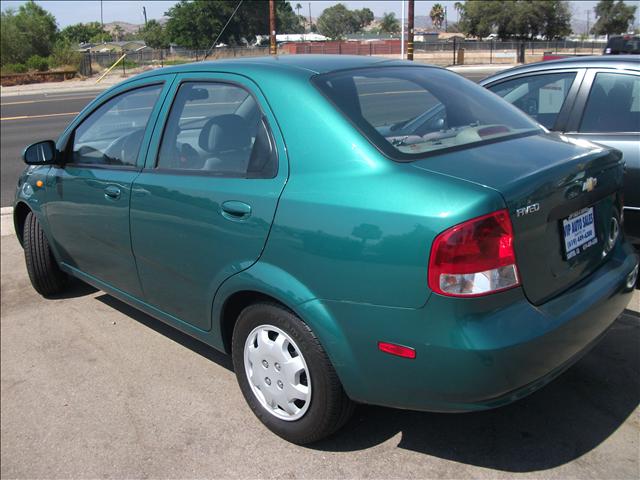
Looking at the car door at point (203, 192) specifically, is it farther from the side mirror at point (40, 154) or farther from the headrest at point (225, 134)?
the side mirror at point (40, 154)

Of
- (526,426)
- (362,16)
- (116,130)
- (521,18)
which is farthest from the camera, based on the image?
(362,16)

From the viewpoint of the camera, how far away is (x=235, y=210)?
2.66 metres

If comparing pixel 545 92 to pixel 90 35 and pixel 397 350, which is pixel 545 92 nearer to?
pixel 397 350

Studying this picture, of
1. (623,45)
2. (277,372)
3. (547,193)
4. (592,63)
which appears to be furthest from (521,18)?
(277,372)

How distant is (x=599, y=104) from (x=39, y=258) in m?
4.30

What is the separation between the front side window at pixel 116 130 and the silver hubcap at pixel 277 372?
1362mm

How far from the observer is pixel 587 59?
15.1ft

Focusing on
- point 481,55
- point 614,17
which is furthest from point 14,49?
point 614,17

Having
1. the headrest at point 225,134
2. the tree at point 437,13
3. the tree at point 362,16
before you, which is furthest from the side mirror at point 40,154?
the tree at point 362,16

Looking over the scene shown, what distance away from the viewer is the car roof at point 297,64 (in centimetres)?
286

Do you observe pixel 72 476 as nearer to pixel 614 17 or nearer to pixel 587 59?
pixel 587 59

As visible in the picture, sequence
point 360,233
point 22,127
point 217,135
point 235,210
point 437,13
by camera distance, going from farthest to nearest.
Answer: point 437,13
point 22,127
point 217,135
point 235,210
point 360,233

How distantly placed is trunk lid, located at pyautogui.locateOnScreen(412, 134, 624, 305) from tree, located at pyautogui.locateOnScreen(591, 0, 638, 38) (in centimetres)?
9964

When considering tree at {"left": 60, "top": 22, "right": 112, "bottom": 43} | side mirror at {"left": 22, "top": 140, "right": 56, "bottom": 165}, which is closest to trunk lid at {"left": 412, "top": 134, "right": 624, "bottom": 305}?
side mirror at {"left": 22, "top": 140, "right": 56, "bottom": 165}
